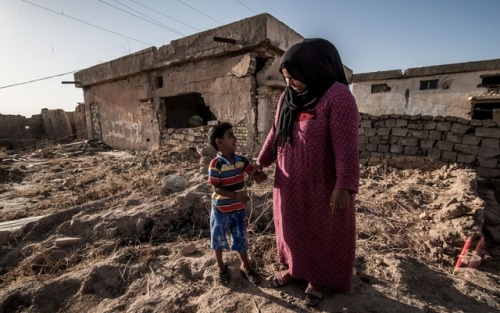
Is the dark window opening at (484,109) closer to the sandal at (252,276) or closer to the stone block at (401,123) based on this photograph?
the stone block at (401,123)

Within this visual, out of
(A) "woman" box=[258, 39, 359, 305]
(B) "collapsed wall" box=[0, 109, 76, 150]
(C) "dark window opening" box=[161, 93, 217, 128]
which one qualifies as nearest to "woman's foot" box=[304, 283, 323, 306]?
(A) "woman" box=[258, 39, 359, 305]

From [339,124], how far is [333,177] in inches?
12.7

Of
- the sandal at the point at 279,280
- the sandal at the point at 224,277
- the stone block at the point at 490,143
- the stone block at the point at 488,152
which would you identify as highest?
the stone block at the point at 490,143

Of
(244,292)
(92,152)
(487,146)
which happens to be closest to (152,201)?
(244,292)

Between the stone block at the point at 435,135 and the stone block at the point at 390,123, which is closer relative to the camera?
the stone block at the point at 435,135

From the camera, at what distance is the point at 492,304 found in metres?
1.63

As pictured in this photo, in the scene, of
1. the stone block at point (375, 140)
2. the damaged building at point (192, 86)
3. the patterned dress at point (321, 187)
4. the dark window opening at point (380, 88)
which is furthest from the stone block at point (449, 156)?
the dark window opening at point (380, 88)

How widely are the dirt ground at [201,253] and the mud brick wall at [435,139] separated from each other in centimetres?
104

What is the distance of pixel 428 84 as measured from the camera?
1047 centimetres

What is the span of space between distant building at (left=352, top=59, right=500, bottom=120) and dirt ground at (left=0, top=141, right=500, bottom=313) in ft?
24.9

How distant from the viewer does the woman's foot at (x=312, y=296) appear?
153 cm

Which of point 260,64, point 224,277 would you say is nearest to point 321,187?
point 224,277

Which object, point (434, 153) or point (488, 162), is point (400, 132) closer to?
point (434, 153)

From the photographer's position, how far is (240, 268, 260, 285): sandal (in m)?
1.79
